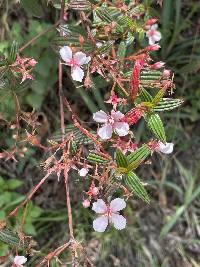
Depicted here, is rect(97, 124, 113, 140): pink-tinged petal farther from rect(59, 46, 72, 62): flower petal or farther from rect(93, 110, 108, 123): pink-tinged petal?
rect(59, 46, 72, 62): flower petal

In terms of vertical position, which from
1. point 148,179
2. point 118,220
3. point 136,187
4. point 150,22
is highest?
point 150,22

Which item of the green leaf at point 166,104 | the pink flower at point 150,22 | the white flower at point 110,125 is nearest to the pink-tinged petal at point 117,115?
the white flower at point 110,125

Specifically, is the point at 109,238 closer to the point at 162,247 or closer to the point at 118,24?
the point at 162,247

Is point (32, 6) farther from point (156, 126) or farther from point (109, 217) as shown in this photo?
point (109, 217)

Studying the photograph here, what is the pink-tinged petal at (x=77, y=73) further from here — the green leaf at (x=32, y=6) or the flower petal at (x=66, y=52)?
the green leaf at (x=32, y=6)

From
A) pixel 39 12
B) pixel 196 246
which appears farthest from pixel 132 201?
pixel 39 12

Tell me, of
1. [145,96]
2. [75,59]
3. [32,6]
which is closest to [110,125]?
[145,96]
